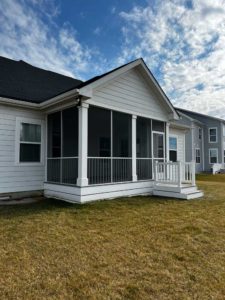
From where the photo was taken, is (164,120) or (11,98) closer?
(11,98)

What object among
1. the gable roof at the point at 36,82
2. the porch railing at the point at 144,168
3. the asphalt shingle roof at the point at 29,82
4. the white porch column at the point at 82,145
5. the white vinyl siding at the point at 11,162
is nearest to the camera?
the white porch column at the point at 82,145

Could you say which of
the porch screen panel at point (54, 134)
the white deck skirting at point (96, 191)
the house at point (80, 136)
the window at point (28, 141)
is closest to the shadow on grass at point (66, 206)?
the white deck skirting at point (96, 191)

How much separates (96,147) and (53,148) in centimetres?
418

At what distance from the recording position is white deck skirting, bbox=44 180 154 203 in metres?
7.06

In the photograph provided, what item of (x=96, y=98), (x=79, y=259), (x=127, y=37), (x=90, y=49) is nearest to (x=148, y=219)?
(x=79, y=259)

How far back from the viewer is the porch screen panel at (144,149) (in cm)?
985

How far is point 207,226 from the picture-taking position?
4.97m

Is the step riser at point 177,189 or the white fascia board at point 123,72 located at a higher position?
the white fascia board at point 123,72

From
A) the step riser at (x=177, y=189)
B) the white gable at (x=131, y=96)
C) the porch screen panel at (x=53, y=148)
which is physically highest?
the white gable at (x=131, y=96)

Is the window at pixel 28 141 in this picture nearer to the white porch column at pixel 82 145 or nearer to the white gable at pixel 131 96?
the white porch column at pixel 82 145

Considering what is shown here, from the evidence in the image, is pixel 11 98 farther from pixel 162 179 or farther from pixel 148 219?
pixel 162 179

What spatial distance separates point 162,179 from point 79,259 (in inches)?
268

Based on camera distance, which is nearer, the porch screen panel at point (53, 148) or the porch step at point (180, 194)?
the porch step at point (180, 194)

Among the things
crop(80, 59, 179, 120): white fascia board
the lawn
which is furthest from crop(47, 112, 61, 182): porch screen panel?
the lawn
